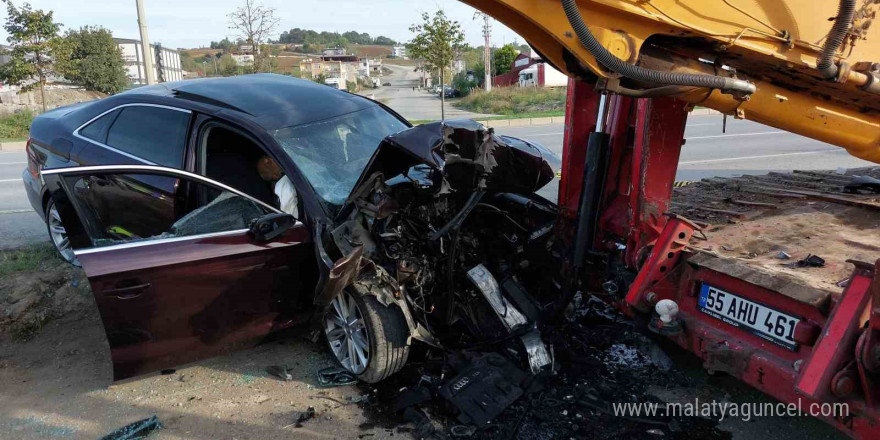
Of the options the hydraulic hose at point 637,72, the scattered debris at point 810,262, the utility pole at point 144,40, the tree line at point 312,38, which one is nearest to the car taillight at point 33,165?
the hydraulic hose at point 637,72

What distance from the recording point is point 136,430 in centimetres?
306

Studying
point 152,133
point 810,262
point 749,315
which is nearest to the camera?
point 749,315

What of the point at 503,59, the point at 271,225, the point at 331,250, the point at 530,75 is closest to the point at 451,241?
the point at 331,250

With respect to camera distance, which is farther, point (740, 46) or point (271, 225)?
point (271, 225)

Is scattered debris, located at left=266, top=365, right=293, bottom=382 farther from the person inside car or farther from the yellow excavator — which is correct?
the yellow excavator

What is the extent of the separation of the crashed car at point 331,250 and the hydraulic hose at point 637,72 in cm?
135

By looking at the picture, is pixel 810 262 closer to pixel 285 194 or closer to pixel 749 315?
pixel 749 315

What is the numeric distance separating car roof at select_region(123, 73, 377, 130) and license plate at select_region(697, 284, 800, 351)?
2908 mm

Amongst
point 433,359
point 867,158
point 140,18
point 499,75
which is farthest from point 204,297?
point 499,75

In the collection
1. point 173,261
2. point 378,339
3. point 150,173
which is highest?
point 150,173

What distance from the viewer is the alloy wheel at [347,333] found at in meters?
3.48

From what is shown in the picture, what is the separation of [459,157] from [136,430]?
231 cm

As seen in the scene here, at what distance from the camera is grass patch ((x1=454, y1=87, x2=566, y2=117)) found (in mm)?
26053

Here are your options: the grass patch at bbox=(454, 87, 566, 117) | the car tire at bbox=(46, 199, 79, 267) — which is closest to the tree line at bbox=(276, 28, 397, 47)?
the grass patch at bbox=(454, 87, 566, 117)
